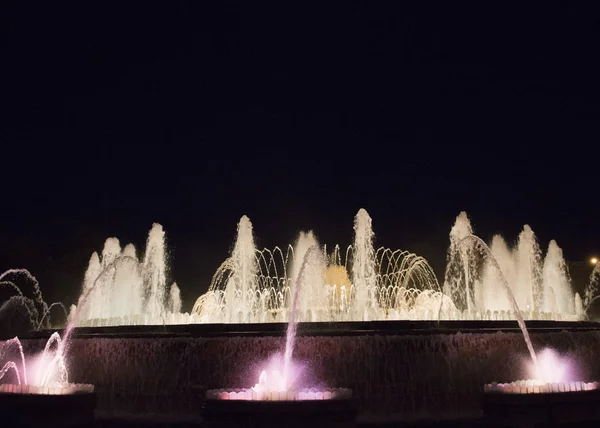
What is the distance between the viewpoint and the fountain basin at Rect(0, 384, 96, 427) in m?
11.3

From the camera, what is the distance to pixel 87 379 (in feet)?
48.6

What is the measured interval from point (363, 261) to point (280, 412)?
1950 centimetres

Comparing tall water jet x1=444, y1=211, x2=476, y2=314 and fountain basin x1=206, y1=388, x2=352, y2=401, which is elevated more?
tall water jet x1=444, y1=211, x2=476, y2=314

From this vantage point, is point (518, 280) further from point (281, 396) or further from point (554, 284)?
point (281, 396)

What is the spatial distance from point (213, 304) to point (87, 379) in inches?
697

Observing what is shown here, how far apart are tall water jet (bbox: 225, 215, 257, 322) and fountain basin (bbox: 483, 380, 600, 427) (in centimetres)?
1873

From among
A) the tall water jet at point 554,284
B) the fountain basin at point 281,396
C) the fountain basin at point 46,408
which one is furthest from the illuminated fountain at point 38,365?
the tall water jet at point 554,284

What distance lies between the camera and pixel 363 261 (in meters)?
29.0

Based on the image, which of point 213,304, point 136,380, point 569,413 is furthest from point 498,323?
point 213,304

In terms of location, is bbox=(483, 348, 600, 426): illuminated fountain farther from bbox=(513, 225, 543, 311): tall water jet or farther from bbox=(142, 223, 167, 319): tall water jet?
bbox=(142, 223, 167, 319): tall water jet

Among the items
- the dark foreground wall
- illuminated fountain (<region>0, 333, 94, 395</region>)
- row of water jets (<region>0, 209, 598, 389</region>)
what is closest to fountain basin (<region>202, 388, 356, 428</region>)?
the dark foreground wall

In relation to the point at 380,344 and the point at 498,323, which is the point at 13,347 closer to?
the point at 380,344

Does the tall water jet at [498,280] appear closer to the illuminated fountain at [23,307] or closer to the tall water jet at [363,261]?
the tall water jet at [363,261]

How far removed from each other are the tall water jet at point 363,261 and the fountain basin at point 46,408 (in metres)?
17.4
